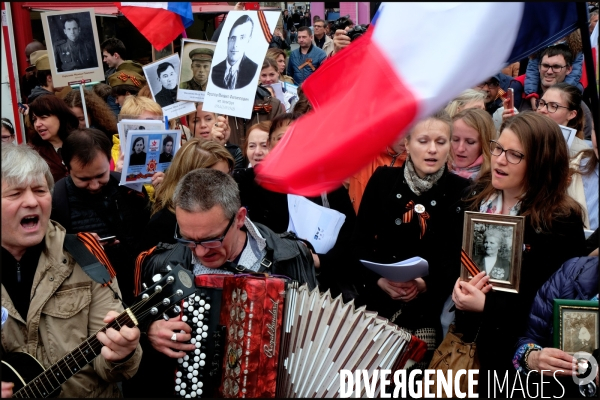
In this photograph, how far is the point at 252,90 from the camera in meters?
6.14

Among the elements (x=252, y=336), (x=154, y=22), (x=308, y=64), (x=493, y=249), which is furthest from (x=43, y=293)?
(x=308, y=64)

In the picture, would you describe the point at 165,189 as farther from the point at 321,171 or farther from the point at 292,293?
the point at 321,171

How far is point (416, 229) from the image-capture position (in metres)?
4.21

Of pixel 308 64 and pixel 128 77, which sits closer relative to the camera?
pixel 128 77

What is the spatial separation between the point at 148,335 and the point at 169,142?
2.39 m

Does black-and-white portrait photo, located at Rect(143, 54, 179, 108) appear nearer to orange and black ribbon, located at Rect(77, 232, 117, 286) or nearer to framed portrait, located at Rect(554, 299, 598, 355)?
orange and black ribbon, located at Rect(77, 232, 117, 286)

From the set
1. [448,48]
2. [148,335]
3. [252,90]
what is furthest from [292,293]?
[252,90]

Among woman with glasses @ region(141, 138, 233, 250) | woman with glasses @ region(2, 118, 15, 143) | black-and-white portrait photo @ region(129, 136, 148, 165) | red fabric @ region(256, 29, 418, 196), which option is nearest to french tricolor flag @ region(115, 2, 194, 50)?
woman with glasses @ region(2, 118, 15, 143)

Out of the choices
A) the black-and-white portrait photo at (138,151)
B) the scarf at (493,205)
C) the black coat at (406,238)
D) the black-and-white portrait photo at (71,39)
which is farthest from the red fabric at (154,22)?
the scarf at (493,205)

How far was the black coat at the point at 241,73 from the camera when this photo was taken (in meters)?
6.15

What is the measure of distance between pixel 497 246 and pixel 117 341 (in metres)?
1.75

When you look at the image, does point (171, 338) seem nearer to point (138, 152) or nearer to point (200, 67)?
point (138, 152)

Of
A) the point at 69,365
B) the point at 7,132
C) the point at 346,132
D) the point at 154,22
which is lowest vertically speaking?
the point at 69,365

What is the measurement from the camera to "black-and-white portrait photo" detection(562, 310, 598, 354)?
2.94 metres
